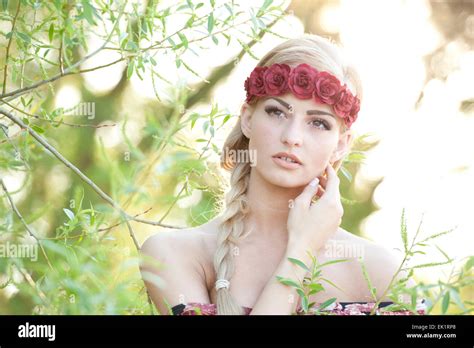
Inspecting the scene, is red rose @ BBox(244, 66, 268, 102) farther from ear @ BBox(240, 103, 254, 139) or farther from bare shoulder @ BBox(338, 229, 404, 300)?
bare shoulder @ BBox(338, 229, 404, 300)

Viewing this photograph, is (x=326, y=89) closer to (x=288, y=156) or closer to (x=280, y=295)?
(x=288, y=156)

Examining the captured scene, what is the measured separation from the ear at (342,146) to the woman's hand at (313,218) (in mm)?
A: 94

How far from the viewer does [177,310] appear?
2.04 m

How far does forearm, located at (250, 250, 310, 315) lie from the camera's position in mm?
1947

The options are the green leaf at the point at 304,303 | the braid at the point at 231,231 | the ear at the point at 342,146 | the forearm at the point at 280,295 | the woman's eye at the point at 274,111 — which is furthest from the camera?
the ear at the point at 342,146

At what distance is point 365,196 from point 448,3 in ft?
4.04

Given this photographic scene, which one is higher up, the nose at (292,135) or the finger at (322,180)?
the nose at (292,135)

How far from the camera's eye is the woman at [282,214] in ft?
6.84

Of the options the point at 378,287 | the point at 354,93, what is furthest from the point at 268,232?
the point at 354,93

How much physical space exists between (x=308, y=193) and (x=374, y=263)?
0.94ft

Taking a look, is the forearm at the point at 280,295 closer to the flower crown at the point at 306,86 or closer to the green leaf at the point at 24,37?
the flower crown at the point at 306,86

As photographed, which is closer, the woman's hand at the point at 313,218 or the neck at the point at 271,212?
the woman's hand at the point at 313,218

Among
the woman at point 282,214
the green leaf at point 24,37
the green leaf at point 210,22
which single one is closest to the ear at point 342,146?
the woman at point 282,214
